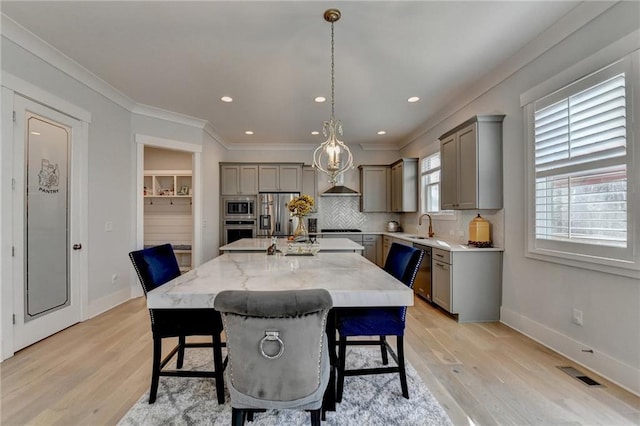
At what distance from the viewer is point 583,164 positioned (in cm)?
228

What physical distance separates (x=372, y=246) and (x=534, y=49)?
4.04 meters

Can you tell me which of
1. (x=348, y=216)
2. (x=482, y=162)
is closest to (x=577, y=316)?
(x=482, y=162)

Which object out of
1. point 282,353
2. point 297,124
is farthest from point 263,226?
point 282,353

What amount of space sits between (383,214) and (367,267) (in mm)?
4643

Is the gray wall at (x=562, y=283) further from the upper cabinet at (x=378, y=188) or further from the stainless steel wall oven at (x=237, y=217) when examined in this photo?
the stainless steel wall oven at (x=237, y=217)

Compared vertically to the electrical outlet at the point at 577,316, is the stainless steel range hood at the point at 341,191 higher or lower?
higher

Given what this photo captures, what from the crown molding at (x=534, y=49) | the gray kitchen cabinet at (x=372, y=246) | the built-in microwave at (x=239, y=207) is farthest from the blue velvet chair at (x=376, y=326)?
the built-in microwave at (x=239, y=207)

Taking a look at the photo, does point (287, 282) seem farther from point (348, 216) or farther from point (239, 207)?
point (348, 216)

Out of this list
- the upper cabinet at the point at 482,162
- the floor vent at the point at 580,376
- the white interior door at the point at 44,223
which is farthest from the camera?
the upper cabinet at the point at 482,162

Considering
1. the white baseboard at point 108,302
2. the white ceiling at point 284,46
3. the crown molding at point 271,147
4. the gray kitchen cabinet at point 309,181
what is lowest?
the white baseboard at point 108,302

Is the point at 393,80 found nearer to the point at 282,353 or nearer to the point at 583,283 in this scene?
→ the point at 583,283

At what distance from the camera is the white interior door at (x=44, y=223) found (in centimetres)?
255

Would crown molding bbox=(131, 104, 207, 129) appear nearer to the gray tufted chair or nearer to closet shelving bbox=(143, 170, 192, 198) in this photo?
closet shelving bbox=(143, 170, 192, 198)

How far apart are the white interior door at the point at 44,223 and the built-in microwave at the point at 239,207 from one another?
282 centimetres
